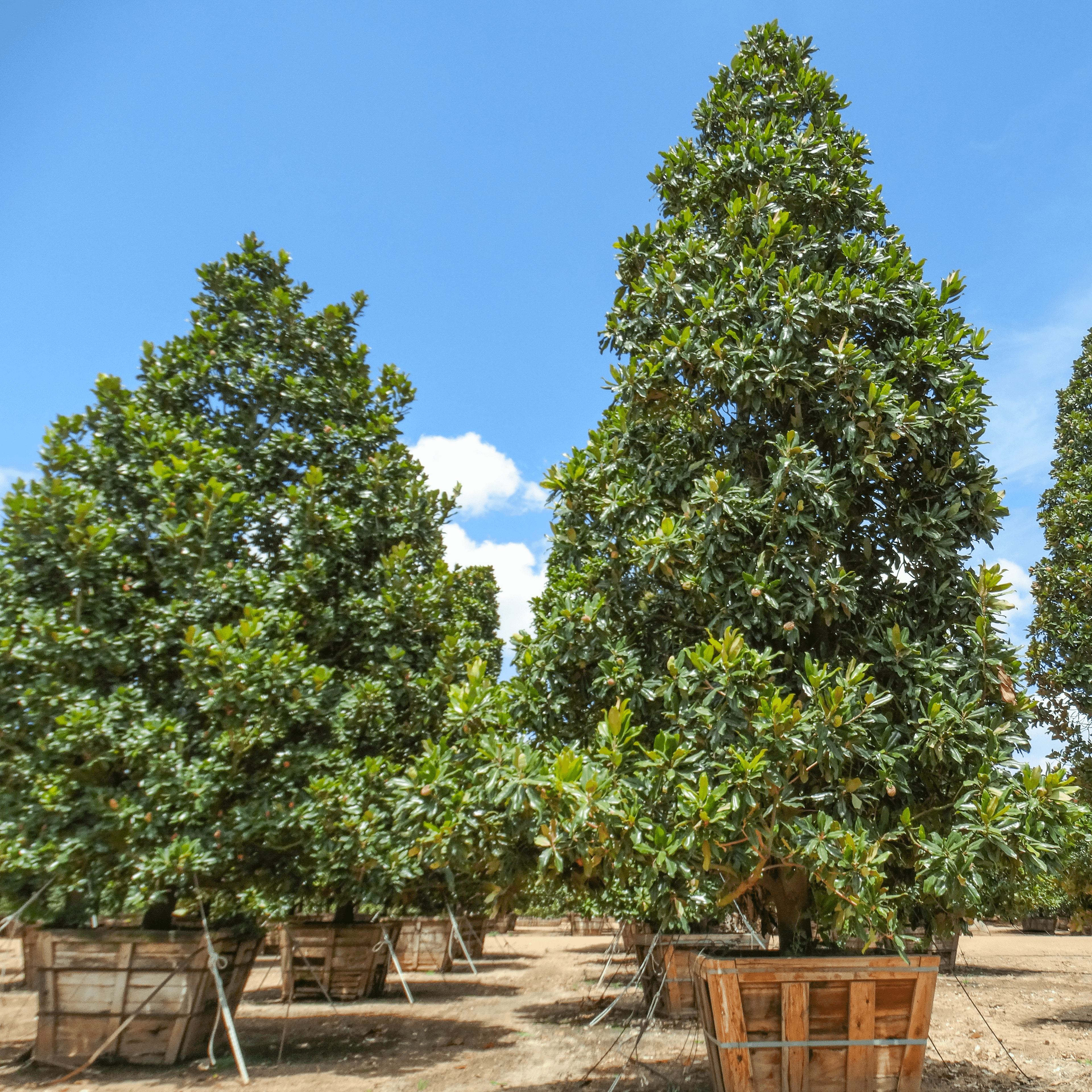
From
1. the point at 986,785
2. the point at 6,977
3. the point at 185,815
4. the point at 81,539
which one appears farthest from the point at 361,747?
the point at 6,977

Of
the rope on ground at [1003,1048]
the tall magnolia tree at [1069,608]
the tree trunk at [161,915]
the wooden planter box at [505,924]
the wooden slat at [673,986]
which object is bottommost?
the wooden planter box at [505,924]

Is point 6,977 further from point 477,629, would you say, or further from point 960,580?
point 960,580

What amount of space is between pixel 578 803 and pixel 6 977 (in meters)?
20.2

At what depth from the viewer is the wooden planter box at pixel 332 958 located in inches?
589

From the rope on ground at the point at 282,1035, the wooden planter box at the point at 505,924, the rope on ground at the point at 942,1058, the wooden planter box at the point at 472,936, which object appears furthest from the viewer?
the wooden planter box at the point at 505,924

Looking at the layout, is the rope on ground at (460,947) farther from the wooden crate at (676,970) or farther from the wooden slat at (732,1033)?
the wooden slat at (732,1033)

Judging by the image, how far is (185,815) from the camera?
848cm

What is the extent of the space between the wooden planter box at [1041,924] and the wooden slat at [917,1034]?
111ft

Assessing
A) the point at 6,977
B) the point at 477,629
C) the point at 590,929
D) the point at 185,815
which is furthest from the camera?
the point at 590,929

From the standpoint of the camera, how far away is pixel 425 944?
2158 centimetres

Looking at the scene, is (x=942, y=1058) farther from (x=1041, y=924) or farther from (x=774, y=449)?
(x=1041, y=924)

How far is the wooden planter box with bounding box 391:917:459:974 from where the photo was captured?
69.8 feet

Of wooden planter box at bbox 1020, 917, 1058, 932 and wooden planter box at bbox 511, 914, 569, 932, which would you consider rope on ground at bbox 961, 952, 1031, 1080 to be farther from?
wooden planter box at bbox 511, 914, 569, 932

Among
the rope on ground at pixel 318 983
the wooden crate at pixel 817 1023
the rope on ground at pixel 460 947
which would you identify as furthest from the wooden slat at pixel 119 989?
the rope on ground at pixel 460 947
